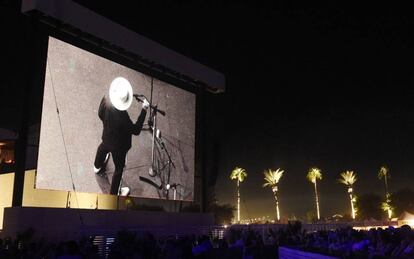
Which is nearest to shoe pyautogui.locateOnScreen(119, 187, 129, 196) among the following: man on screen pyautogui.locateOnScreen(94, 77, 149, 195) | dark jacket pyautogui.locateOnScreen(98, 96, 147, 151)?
man on screen pyautogui.locateOnScreen(94, 77, 149, 195)

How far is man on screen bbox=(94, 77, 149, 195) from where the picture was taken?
21.8 meters

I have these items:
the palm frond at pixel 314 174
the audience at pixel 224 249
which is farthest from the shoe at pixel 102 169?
the palm frond at pixel 314 174

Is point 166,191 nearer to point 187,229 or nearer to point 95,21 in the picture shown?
point 187,229

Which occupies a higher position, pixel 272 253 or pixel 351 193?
pixel 351 193

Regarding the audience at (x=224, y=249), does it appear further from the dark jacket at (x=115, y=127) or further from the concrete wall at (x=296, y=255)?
the dark jacket at (x=115, y=127)

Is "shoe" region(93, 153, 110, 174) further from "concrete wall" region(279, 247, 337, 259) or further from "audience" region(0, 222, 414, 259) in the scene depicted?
"concrete wall" region(279, 247, 337, 259)

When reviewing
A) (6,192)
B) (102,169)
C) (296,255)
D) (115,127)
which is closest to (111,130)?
(115,127)

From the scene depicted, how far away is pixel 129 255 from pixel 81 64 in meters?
13.3

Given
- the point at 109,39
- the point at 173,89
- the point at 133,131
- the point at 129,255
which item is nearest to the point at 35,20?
the point at 109,39

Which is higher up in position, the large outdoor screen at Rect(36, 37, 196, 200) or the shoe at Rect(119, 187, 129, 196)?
the large outdoor screen at Rect(36, 37, 196, 200)

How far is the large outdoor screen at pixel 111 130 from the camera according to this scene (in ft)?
62.9

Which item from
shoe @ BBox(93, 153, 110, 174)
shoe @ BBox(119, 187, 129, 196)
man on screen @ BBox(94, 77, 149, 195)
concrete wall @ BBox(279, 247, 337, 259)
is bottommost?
concrete wall @ BBox(279, 247, 337, 259)

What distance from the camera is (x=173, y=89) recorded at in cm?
2772

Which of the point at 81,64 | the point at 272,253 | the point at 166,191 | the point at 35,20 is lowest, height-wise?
the point at 272,253
